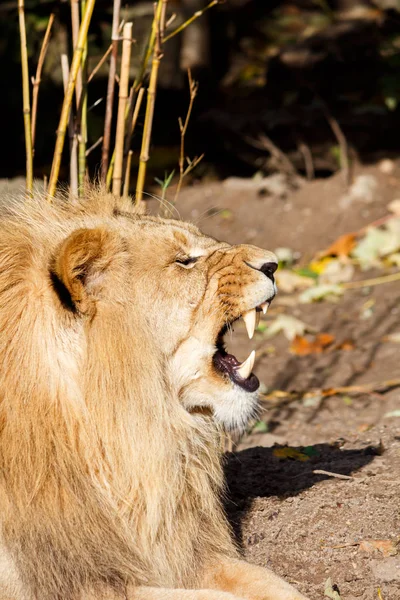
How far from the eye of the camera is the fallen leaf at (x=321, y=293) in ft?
23.7

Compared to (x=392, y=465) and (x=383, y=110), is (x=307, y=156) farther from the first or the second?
(x=392, y=465)

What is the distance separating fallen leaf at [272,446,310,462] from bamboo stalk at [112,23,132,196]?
1347 millimetres

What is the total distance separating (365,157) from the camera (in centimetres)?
915

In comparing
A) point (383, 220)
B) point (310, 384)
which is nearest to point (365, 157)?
point (383, 220)

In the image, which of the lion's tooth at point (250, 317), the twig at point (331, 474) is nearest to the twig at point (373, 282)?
the twig at point (331, 474)

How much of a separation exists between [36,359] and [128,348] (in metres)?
0.26

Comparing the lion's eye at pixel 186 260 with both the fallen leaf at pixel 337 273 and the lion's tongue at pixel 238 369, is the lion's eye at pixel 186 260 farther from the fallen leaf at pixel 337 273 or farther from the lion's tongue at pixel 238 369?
the fallen leaf at pixel 337 273

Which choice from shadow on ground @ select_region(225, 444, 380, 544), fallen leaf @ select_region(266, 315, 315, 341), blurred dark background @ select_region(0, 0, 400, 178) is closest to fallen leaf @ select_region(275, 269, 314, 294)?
fallen leaf @ select_region(266, 315, 315, 341)

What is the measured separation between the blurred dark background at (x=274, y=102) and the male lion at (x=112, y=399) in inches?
209

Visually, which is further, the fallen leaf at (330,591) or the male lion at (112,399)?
the fallen leaf at (330,591)

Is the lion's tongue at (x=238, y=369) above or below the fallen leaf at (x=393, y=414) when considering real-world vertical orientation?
above

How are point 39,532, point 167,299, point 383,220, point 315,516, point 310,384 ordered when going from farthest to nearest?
point 383,220 < point 310,384 < point 315,516 < point 167,299 < point 39,532

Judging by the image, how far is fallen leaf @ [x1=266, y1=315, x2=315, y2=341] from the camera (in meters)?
6.70

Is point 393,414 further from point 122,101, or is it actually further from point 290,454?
point 122,101
